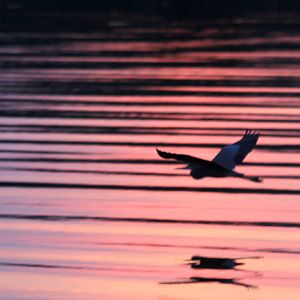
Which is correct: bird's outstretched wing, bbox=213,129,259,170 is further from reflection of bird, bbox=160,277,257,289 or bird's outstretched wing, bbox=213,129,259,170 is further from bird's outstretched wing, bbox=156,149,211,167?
reflection of bird, bbox=160,277,257,289

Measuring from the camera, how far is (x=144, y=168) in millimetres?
7406

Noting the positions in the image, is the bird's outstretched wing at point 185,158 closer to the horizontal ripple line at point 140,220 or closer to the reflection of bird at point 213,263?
the reflection of bird at point 213,263

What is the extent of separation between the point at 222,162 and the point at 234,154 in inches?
5.6

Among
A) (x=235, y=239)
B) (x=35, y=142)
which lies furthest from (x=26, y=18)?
(x=235, y=239)

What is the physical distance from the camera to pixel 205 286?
199 inches

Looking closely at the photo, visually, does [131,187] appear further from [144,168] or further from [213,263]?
[213,263]

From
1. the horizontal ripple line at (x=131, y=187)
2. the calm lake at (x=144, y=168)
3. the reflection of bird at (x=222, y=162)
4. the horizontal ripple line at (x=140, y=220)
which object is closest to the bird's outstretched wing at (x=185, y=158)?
the reflection of bird at (x=222, y=162)

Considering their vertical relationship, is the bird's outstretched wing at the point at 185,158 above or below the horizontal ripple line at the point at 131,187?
below

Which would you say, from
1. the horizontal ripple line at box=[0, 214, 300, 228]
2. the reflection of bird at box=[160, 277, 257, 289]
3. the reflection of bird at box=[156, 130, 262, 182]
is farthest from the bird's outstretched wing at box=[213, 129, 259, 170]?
the reflection of bird at box=[160, 277, 257, 289]

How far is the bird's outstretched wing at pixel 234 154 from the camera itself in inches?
239

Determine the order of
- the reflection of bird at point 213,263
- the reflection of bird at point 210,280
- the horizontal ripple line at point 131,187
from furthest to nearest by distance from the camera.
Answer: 1. the horizontal ripple line at point 131,187
2. the reflection of bird at point 213,263
3. the reflection of bird at point 210,280

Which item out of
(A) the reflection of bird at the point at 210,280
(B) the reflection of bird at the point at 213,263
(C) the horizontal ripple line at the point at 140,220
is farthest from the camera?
(C) the horizontal ripple line at the point at 140,220

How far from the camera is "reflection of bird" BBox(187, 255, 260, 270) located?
533 cm

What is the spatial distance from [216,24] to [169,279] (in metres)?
10.3
